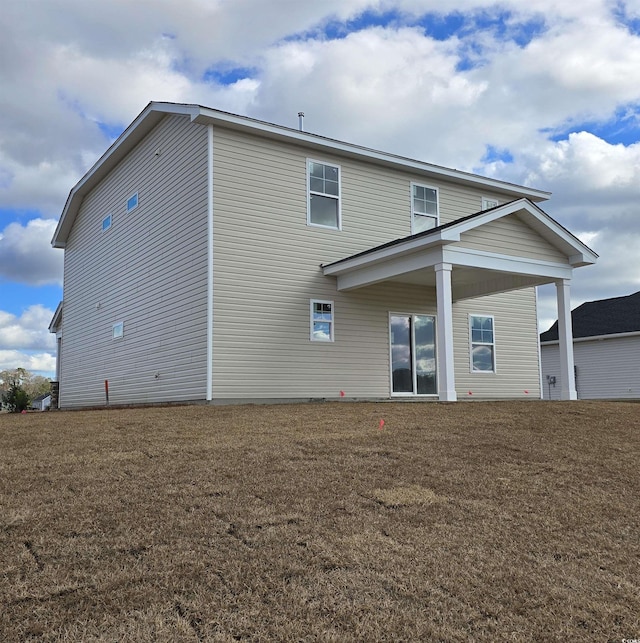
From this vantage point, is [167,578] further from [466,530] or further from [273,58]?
[273,58]

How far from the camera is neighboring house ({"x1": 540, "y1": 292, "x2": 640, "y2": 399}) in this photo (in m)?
23.4

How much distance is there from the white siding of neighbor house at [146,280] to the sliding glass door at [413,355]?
4.61 meters

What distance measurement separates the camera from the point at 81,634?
323 centimetres

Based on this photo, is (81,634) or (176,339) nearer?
(81,634)

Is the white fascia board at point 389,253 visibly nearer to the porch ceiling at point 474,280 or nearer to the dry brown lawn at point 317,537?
the porch ceiling at point 474,280

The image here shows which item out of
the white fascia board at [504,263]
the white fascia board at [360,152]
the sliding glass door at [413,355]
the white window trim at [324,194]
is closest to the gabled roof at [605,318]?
the white fascia board at [360,152]

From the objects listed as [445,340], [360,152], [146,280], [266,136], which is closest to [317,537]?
[445,340]

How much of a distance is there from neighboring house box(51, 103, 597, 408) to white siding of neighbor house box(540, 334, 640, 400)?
8236 mm

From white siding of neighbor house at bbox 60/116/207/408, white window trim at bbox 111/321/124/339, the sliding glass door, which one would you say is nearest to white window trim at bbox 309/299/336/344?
the sliding glass door

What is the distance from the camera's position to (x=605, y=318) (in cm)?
2503

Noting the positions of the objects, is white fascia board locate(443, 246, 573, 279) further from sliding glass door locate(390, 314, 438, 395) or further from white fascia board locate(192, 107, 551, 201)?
white fascia board locate(192, 107, 551, 201)

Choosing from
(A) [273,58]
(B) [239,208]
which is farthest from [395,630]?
(A) [273,58]

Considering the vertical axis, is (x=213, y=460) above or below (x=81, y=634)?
above

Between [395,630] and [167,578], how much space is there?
137cm
